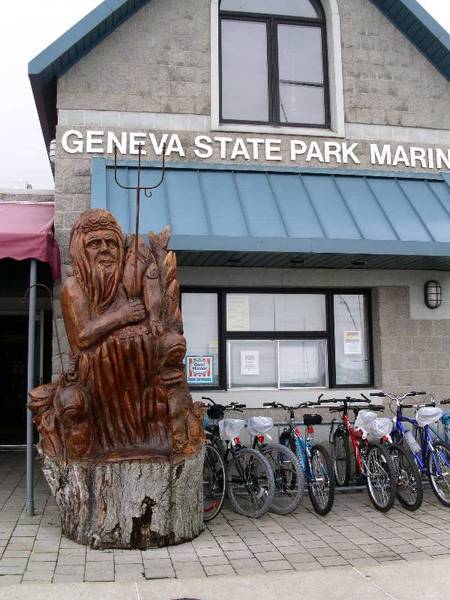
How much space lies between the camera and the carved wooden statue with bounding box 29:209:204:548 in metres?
5.25

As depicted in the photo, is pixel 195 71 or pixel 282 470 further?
pixel 195 71

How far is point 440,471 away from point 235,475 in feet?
7.17

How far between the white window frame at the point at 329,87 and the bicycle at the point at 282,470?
4.05 meters

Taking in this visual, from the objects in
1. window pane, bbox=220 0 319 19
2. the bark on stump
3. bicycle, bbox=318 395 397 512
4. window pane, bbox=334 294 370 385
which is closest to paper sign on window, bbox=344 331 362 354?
window pane, bbox=334 294 370 385

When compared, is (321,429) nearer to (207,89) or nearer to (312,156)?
(312,156)

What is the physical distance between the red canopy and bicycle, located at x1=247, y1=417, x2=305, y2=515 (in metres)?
2.90

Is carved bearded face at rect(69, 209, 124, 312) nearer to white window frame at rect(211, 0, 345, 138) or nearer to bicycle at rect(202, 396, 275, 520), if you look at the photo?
bicycle at rect(202, 396, 275, 520)

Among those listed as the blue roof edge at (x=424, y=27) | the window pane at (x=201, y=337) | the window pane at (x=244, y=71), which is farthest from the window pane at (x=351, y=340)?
the blue roof edge at (x=424, y=27)

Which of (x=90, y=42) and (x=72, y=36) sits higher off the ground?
(x=90, y=42)

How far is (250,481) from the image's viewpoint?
643 cm

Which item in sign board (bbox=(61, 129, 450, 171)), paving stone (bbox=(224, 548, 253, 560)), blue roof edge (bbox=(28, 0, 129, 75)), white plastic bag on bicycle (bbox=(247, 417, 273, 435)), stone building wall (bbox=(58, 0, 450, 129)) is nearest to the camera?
paving stone (bbox=(224, 548, 253, 560))

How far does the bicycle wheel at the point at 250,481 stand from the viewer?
6.22 m

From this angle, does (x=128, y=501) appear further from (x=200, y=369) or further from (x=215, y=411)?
(x=200, y=369)

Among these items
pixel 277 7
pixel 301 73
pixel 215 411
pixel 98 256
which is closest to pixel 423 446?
pixel 215 411
